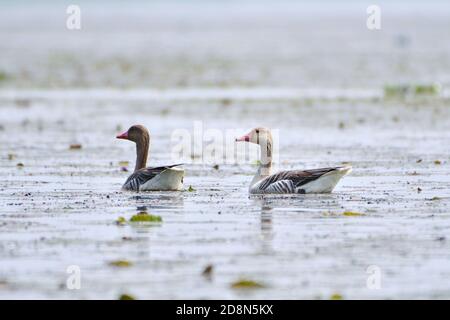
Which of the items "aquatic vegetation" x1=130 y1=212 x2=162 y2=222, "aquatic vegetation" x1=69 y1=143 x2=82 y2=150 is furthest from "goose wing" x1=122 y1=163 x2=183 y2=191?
"aquatic vegetation" x1=69 y1=143 x2=82 y2=150

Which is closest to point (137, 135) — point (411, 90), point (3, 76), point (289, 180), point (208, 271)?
point (289, 180)

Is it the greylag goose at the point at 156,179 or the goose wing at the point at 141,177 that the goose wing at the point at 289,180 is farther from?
the goose wing at the point at 141,177

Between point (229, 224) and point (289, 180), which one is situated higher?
point (289, 180)

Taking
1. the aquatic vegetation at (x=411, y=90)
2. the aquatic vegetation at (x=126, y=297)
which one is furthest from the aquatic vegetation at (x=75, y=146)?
the aquatic vegetation at (x=126, y=297)

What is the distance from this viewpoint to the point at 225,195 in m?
18.2

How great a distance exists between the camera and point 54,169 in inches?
856

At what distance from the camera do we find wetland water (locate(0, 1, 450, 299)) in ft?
41.6

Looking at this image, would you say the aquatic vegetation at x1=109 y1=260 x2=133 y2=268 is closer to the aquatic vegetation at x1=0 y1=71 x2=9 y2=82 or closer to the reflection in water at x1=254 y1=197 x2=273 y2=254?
the reflection in water at x1=254 y1=197 x2=273 y2=254

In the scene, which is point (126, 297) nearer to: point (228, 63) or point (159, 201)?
point (159, 201)

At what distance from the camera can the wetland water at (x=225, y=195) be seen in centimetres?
1267

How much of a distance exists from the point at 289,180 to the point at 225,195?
0.90 m

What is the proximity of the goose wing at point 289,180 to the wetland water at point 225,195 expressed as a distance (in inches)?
9.1
